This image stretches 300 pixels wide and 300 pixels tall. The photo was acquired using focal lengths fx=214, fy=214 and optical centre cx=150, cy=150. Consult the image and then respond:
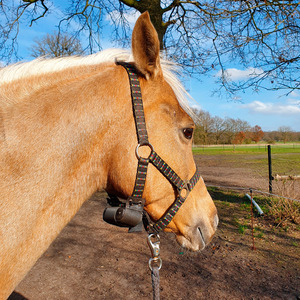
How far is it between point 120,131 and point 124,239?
442 centimetres

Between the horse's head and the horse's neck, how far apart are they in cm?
14

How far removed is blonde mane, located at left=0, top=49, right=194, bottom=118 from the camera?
1453mm

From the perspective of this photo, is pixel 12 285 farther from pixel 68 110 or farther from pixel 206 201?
pixel 206 201

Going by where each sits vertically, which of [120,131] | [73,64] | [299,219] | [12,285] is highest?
[73,64]

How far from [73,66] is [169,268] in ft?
12.5

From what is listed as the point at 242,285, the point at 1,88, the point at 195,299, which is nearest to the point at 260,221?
the point at 242,285

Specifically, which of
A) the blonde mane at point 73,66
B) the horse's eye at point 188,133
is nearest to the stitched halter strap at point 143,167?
the blonde mane at point 73,66

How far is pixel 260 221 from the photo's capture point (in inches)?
231

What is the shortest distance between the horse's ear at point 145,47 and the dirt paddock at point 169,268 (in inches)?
128

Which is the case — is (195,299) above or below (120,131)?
below

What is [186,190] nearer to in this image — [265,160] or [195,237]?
[195,237]

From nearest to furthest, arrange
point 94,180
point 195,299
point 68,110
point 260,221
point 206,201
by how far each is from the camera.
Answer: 1. point 68,110
2. point 94,180
3. point 206,201
4. point 195,299
5. point 260,221

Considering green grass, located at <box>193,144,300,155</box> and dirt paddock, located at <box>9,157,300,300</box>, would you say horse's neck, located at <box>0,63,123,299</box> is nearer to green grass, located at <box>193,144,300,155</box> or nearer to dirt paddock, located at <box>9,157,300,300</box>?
dirt paddock, located at <box>9,157,300,300</box>

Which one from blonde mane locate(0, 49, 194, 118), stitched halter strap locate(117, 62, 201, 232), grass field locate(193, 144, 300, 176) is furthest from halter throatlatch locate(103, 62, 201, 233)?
grass field locate(193, 144, 300, 176)
